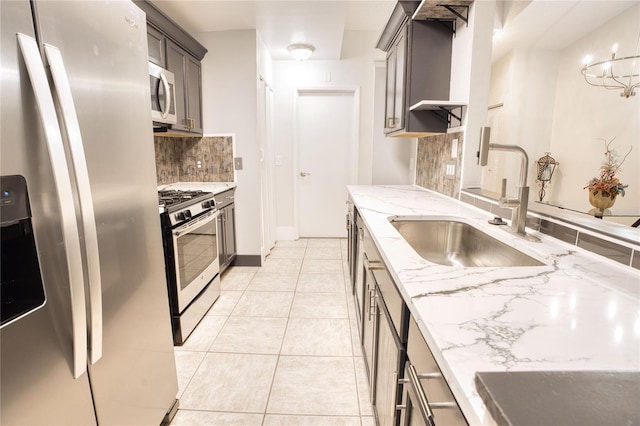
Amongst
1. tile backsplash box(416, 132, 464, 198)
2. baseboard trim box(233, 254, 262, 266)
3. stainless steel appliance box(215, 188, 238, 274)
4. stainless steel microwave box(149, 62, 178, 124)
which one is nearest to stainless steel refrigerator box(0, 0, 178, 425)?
stainless steel microwave box(149, 62, 178, 124)

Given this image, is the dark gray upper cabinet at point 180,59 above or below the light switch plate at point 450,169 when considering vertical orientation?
above

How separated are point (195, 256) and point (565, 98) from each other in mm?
2365

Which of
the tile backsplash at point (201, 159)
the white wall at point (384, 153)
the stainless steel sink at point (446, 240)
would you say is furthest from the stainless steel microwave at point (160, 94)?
the white wall at point (384, 153)

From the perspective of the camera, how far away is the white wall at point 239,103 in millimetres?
3230

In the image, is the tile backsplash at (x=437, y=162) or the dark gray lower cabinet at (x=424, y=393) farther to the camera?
the tile backsplash at (x=437, y=162)

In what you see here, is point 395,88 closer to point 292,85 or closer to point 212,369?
point 292,85

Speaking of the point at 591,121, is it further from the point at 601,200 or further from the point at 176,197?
the point at 176,197

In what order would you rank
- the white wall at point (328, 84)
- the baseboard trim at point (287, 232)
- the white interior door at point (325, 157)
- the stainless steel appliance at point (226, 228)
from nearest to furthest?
the stainless steel appliance at point (226, 228) → the white wall at point (328, 84) → the white interior door at point (325, 157) → the baseboard trim at point (287, 232)

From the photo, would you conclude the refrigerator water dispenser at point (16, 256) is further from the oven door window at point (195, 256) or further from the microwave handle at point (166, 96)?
the microwave handle at point (166, 96)

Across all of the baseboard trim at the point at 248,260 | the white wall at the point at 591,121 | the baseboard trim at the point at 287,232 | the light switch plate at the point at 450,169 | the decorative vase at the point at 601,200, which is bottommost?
the baseboard trim at the point at 248,260

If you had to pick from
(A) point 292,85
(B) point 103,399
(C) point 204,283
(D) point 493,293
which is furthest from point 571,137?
(A) point 292,85

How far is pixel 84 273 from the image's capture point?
0.94 meters

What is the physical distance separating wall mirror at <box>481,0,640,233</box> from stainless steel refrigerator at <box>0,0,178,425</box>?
164 cm

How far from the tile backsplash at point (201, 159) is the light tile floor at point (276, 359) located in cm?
115
